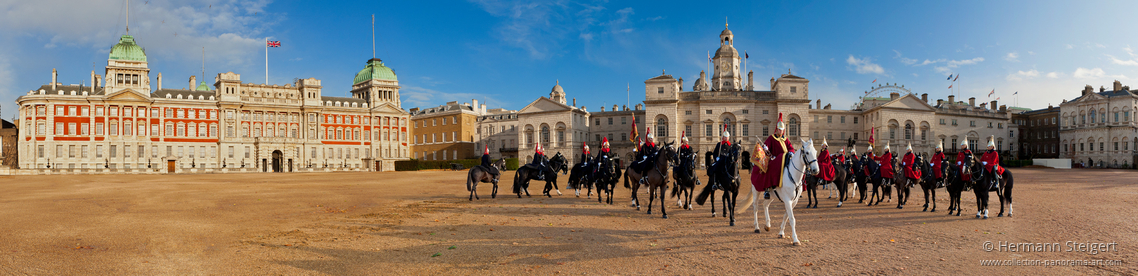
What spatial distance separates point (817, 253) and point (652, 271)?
3.04 m

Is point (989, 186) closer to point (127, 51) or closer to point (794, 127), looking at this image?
point (794, 127)

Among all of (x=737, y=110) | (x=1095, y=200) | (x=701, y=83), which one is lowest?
(x=1095, y=200)

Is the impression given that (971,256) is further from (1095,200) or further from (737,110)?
(737,110)

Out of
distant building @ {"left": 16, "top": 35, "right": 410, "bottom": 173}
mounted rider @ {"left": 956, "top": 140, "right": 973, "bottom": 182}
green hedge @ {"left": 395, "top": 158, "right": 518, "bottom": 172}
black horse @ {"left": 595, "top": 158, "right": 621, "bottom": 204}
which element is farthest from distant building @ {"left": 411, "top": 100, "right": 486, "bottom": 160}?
mounted rider @ {"left": 956, "top": 140, "right": 973, "bottom": 182}

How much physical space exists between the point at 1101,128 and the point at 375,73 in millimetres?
100237

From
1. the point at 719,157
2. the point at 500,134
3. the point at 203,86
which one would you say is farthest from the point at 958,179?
the point at 203,86

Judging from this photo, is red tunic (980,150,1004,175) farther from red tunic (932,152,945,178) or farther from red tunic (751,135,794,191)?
red tunic (751,135,794,191)

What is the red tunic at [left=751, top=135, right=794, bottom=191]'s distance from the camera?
9.54m

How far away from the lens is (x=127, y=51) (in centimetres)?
6512

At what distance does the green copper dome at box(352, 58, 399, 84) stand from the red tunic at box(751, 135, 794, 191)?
77.1 meters

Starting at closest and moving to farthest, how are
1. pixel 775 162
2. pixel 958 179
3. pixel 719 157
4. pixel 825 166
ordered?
pixel 775 162 < pixel 719 157 < pixel 958 179 < pixel 825 166

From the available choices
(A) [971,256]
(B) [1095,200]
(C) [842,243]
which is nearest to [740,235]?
(C) [842,243]

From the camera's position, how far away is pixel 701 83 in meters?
84.2

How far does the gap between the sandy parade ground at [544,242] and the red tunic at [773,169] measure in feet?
3.31
